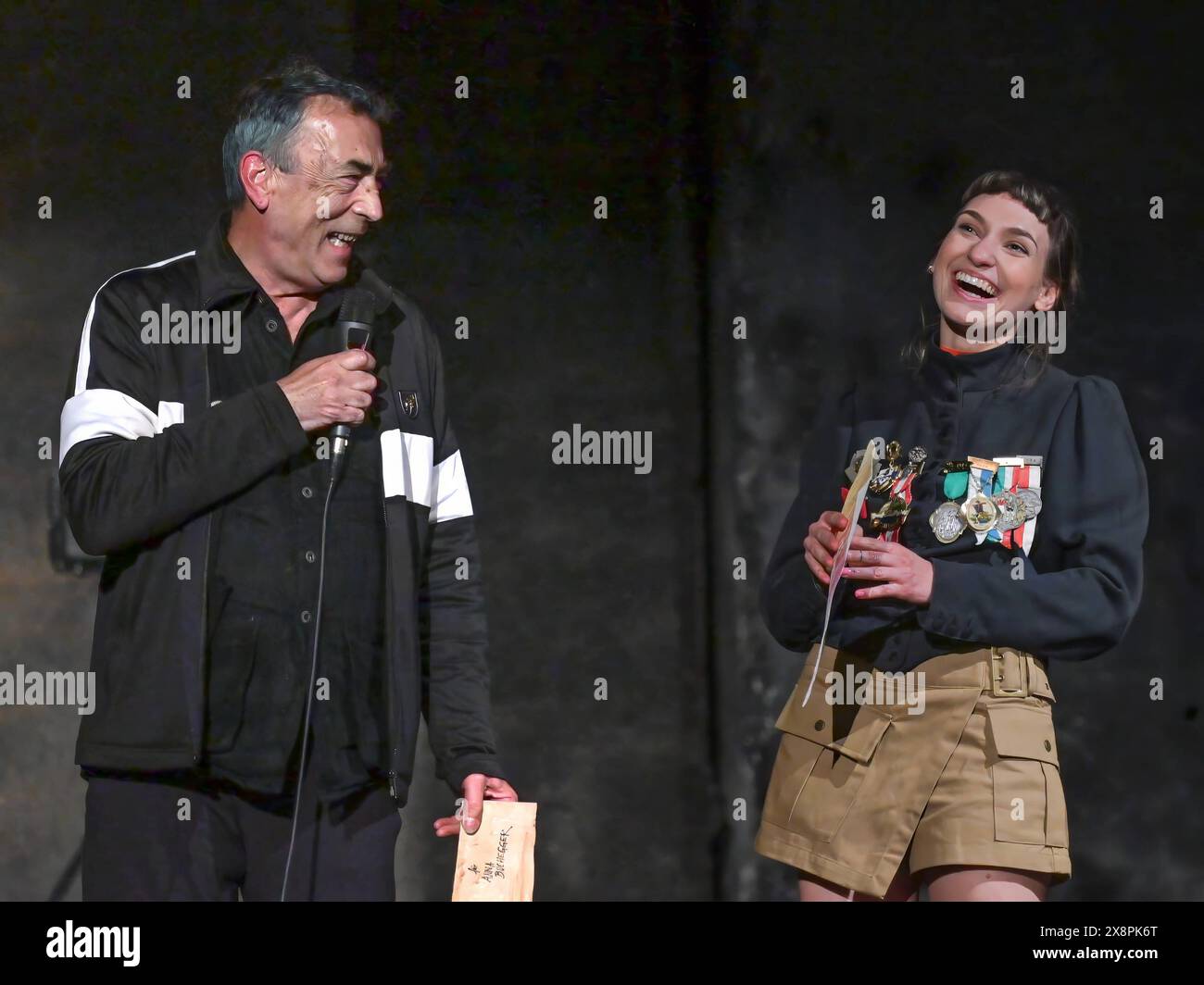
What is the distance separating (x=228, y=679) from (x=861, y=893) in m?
1.21

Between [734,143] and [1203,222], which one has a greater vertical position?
[734,143]

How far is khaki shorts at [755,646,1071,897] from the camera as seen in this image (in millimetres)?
2961

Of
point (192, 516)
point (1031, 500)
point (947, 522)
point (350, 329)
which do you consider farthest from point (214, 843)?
point (1031, 500)

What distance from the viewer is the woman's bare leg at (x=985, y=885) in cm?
294

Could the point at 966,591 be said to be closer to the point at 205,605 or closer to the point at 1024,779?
the point at 1024,779

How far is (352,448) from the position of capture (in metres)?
3.09

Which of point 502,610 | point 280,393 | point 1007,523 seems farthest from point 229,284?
point 1007,523

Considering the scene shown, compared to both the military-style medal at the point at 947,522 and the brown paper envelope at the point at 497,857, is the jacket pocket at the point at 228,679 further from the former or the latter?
the military-style medal at the point at 947,522

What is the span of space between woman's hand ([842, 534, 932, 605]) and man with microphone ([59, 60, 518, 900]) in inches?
28.8

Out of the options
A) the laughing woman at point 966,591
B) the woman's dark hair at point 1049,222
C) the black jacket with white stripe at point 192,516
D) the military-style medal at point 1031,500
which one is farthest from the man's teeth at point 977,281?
the black jacket with white stripe at point 192,516

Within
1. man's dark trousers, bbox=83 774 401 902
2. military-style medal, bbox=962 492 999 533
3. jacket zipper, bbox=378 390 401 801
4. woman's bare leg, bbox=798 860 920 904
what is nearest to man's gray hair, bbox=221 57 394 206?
jacket zipper, bbox=378 390 401 801

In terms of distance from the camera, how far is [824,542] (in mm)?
3205

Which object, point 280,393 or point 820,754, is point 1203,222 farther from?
point 280,393
